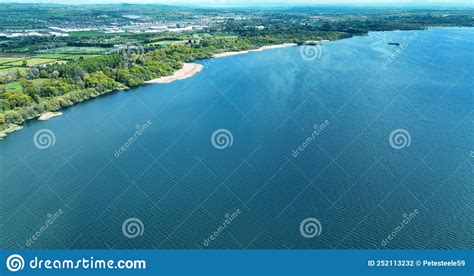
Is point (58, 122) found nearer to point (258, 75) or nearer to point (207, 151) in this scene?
point (207, 151)

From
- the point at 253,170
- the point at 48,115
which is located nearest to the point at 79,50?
the point at 48,115

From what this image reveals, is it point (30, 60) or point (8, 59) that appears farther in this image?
point (8, 59)

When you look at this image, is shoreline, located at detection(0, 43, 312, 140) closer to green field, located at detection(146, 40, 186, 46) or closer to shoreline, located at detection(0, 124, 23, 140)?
shoreline, located at detection(0, 124, 23, 140)

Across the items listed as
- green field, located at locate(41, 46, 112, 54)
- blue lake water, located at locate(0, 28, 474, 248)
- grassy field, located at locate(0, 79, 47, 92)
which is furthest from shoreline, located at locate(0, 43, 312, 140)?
green field, located at locate(41, 46, 112, 54)

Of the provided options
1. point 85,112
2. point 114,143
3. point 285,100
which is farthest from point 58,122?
point 285,100

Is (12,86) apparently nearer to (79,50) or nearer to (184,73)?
(184,73)
